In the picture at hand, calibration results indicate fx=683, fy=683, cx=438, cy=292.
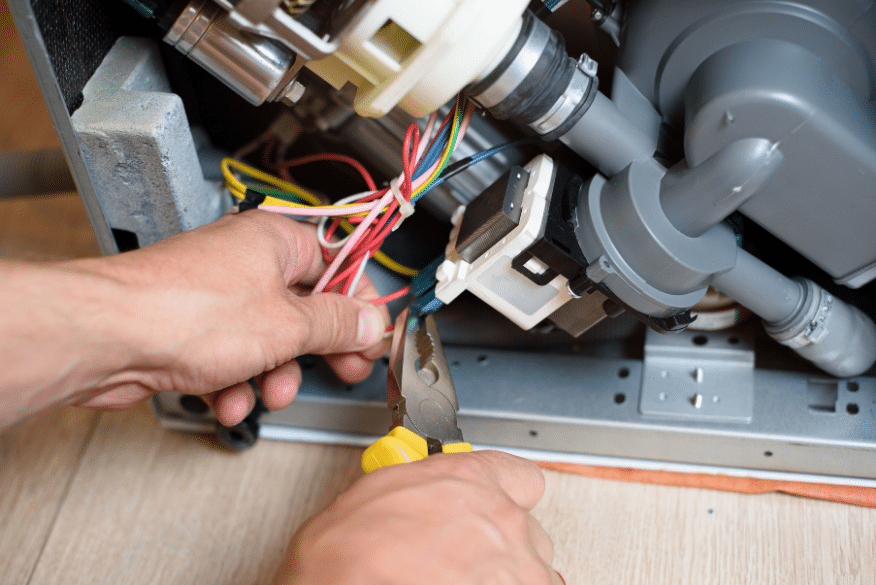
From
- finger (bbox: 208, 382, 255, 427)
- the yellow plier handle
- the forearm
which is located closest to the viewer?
the forearm

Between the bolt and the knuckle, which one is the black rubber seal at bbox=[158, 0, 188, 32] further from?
the knuckle

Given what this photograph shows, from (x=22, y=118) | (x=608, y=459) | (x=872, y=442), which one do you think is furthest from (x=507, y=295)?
(x=22, y=118)

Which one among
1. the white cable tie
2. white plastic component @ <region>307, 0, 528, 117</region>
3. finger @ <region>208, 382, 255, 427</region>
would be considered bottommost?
finger @ <region>208, 382, 255, 427</region>

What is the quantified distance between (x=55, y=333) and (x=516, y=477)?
343 mm

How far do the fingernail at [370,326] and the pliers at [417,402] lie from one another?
0.02 meters

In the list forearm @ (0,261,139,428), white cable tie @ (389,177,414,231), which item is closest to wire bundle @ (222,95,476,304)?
white cable tie @ (389,177,414,231)

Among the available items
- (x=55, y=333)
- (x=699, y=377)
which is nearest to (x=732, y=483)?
(x=699, y=377)

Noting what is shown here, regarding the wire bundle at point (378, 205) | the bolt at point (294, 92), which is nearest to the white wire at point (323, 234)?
the wire bundle at point (378, 205)

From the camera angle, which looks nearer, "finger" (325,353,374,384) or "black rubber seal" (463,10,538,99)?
"black rubber seal" (463,10,538,99)

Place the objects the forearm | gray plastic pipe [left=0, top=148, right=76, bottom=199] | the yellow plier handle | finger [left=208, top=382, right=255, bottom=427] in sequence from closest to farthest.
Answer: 1. the forearm
2. the yellow plier handle
3. finger [left=208, top=382, right=255, bottom=427]
4. gray plastic pipe [left=0, top=148, right=76, bottom=199]

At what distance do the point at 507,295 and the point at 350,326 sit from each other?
150 mm

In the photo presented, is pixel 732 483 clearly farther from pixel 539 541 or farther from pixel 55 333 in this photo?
pixel 55 333

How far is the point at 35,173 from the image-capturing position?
89cm

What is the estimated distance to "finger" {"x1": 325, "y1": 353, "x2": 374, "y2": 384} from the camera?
695 mm
